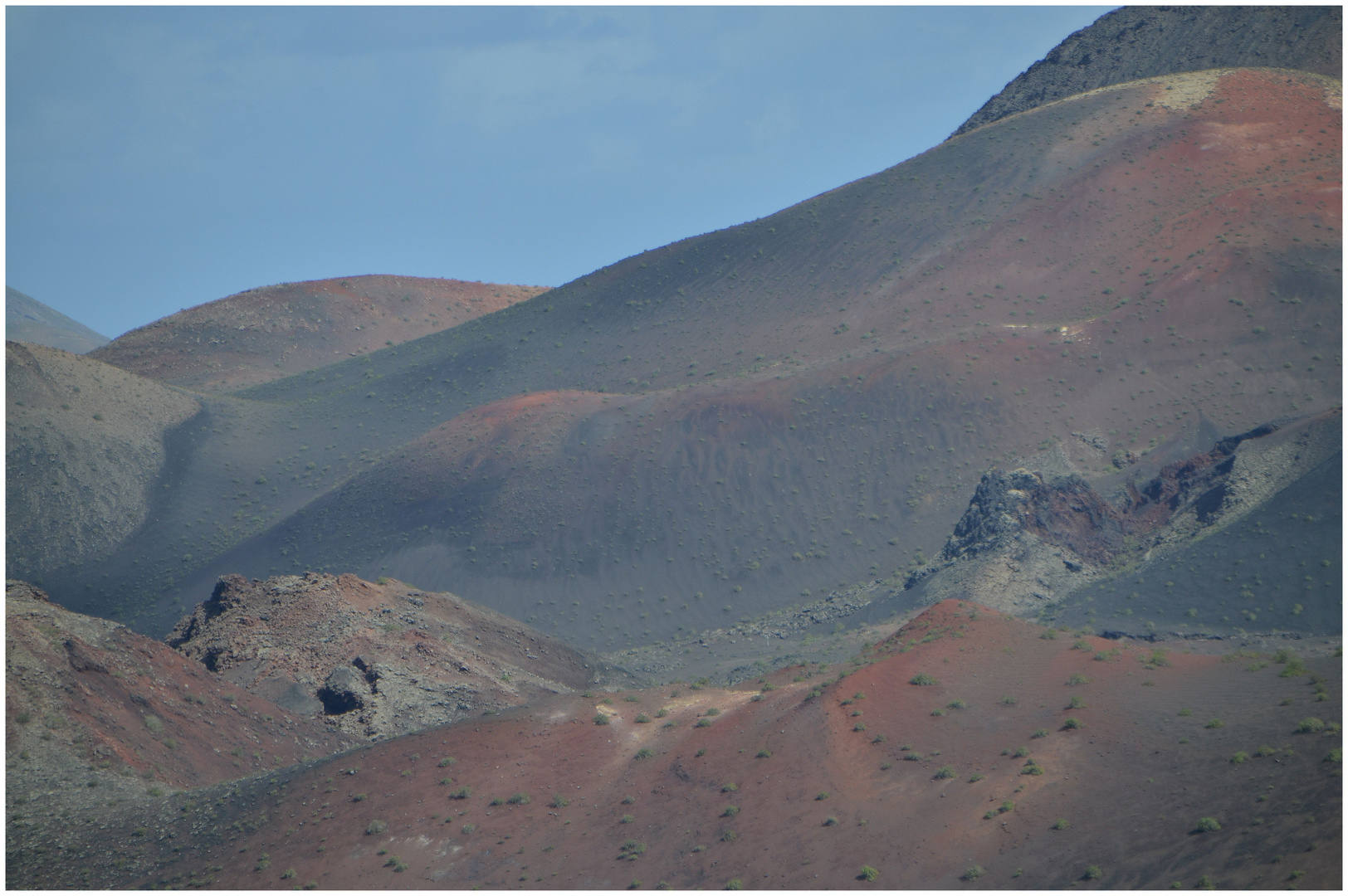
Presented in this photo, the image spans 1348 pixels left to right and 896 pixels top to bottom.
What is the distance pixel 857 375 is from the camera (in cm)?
5484

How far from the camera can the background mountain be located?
5822 inches

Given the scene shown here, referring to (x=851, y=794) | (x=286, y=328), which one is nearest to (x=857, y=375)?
(x=851, y=794)

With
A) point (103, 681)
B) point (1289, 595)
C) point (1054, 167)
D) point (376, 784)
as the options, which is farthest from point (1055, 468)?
point (103, 681)

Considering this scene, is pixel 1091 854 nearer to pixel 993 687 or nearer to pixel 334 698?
pixel 993 687

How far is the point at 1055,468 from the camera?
46500 millimetres

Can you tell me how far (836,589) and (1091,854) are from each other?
29.0m

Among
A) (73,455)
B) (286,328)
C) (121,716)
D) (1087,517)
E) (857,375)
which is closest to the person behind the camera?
(121,716)

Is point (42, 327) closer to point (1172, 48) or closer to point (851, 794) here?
point (1172, 48)

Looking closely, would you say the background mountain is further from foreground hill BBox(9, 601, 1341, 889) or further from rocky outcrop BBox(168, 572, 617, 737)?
foreground hill BBox(9, 601, 1341, 889)

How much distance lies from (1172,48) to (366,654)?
270 feet

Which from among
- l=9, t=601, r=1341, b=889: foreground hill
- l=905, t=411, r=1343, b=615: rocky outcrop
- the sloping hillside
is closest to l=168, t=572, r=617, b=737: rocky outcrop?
l=9, t=601, r=1341, b=889: foreground hill

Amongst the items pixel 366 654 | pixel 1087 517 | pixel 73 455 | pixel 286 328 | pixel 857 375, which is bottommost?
pixel 1087 517

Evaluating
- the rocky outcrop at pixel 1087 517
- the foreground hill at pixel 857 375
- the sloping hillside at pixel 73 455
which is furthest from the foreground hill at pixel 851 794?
the sloping hillside at pixel 73 455

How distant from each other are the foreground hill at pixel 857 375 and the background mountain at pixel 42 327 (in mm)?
100742
